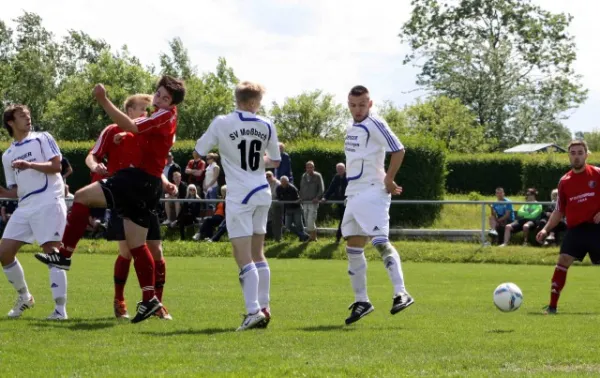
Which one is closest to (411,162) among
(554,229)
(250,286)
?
(554,229)

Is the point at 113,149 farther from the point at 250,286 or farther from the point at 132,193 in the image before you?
the point at 250,286

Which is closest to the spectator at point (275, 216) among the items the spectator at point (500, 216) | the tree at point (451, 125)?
the spectator at point (500, 216)

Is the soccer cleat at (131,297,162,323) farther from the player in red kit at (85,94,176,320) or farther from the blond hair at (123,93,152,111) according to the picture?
the blond hair at (123,93,152,111)

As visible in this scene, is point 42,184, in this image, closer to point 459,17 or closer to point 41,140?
point 41,140

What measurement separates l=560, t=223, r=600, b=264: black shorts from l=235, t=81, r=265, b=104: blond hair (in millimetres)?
5019

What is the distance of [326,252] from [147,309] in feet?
51.3

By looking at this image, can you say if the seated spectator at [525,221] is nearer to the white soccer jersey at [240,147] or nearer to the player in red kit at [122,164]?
the player in red kit at [122,164]

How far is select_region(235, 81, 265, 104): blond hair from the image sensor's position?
30.8ft

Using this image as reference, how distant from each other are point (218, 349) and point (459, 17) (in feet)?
220

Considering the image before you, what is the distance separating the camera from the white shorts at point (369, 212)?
10.4 m

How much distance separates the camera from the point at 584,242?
12.5 meters

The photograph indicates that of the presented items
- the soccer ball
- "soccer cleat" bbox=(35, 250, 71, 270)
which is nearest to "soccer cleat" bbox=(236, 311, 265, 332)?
"soccer cleat" bbox=(35, 250, 71, 270)

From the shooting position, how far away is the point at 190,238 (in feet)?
89.9

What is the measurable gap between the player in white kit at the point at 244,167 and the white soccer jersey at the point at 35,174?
2.21 m
